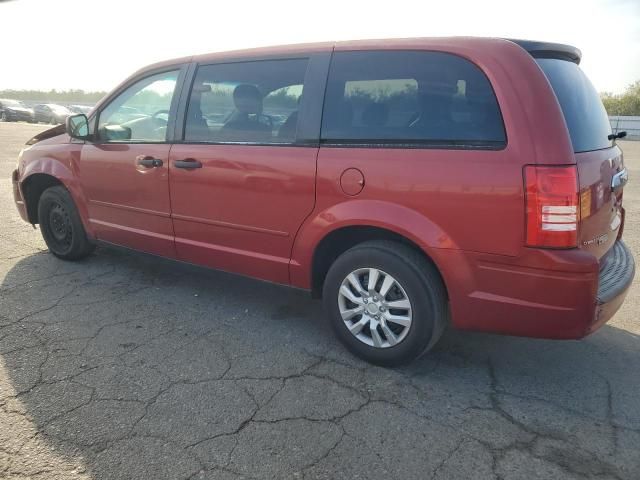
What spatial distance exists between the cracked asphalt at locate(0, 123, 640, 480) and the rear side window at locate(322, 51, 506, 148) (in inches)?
45.6

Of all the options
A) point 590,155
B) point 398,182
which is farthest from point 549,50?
point 398,182

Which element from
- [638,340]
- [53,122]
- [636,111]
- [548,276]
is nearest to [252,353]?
[548,276]

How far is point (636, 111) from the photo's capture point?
36.7 meters

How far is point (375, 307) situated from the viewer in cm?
288

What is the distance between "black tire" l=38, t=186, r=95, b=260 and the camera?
446 centimetres

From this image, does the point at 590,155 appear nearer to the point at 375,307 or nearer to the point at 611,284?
the point at 611,284

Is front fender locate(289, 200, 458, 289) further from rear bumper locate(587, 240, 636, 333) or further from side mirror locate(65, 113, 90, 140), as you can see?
side mirror locate(65, 113, 90, 140)

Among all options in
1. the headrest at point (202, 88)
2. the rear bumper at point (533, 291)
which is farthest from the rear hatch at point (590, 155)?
the headrest at point (202, 88)

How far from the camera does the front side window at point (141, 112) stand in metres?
3.71

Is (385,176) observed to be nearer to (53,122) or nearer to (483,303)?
(483,303)

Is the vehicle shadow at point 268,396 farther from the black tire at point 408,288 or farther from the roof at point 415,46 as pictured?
the roof at point 415,46

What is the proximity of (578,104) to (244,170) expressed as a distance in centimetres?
197

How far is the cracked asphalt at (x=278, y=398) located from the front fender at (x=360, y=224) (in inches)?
9.9

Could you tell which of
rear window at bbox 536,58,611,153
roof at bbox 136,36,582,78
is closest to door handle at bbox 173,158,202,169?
roof at bbox 136,36,582,78
